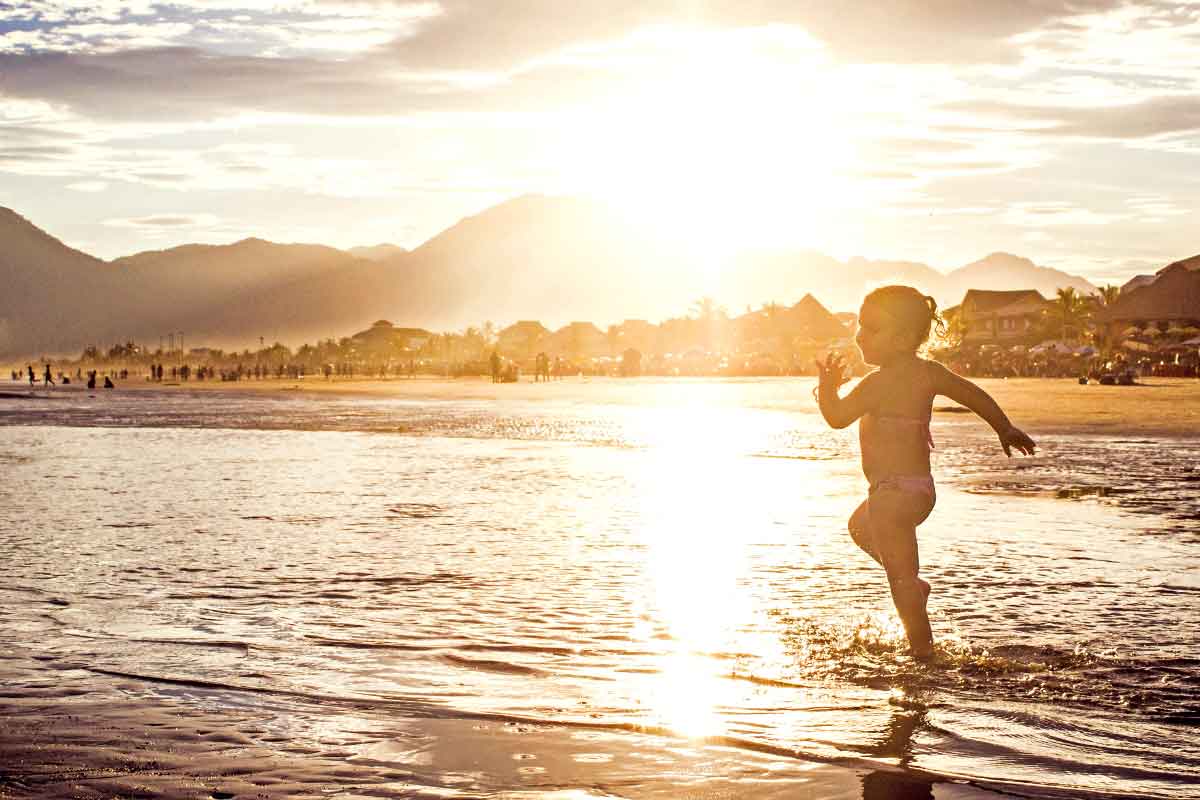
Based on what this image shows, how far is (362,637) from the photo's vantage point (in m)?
6.12

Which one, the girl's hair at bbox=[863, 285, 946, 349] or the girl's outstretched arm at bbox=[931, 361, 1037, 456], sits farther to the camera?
the girl's hair at bbox=[863, 285, 946, 349]

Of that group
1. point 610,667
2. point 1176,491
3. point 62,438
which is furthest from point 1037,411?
point 610,667

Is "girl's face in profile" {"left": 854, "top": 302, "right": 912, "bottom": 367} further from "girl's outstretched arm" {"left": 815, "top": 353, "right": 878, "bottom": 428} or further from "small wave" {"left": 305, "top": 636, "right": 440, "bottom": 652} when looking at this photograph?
"small wave" {"left": 305, "top": 636, "right": 440, "bottom": 652}

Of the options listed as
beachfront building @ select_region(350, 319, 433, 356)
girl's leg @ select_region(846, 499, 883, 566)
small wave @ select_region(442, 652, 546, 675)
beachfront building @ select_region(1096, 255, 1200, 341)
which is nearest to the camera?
small wave @ select_region(442, 652, 546, 675)

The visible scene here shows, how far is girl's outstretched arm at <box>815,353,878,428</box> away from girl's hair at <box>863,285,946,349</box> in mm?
283

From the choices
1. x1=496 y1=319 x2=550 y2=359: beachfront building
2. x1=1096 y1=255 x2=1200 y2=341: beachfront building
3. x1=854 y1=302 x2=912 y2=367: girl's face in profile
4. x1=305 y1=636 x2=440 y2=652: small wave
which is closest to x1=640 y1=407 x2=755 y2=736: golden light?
x1=305 y1=636 x2=440 y2=652: small wave

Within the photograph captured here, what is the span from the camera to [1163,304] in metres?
93.4

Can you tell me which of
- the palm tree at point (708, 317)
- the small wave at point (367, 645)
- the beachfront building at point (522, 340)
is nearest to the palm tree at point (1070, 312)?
the palm tree at point (708, 317)

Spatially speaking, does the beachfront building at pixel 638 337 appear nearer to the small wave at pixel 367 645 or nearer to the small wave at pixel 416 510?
the small wave at pixel 416 510

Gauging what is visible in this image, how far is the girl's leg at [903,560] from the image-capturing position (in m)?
5.59

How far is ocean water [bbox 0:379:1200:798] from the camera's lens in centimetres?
456

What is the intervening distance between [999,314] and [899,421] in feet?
389

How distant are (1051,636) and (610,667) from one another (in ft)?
7.12

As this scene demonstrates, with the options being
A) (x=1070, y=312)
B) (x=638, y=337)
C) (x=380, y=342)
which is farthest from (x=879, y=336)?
(x=638, y=337)
